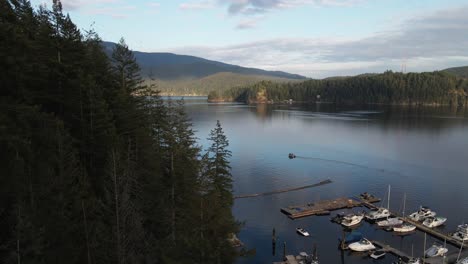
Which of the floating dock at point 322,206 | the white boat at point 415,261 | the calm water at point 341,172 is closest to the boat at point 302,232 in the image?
the calm water at point 341,172

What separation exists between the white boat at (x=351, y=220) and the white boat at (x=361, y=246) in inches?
223

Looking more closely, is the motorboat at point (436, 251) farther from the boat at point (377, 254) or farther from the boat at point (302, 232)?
the boat at point (302, 232)

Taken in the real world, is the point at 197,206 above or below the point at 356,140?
above

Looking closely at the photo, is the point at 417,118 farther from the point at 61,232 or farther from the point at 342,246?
the point at 61,232

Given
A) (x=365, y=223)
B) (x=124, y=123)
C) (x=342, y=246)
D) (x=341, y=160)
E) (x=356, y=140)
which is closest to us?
(x=124, y=123)

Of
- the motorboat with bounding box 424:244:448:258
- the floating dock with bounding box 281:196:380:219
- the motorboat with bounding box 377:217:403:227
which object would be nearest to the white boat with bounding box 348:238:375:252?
the motorboat with bounding box 424:244:448:258

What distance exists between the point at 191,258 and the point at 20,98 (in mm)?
13755

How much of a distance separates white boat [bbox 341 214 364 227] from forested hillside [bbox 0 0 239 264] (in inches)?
931

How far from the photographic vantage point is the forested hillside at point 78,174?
15.2m

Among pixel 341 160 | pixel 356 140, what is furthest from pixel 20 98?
pixel 356 140

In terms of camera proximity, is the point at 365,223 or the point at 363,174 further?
the point at 363,174

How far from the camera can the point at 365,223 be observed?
149 feet

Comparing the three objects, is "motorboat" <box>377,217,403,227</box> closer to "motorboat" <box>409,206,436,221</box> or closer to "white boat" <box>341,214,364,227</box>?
"motorboat" <box>409,206,436,221</box>

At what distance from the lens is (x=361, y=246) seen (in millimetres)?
37500
